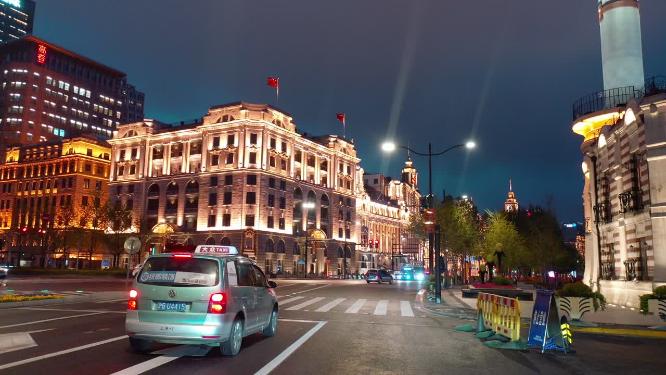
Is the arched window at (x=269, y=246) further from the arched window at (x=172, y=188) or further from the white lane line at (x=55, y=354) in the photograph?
the white lane line at (x=55, y=354)

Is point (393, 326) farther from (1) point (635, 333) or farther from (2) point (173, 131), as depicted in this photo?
(2) point (173, 131)

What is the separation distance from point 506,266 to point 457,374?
61319 millimetres

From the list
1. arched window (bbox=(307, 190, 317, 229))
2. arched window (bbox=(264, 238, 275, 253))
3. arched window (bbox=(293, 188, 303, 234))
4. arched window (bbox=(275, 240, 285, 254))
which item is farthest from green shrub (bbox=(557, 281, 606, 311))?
arched window (bbox=(307, 190, 317, 229))

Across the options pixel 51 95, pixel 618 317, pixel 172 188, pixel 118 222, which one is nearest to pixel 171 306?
pixel 618 317

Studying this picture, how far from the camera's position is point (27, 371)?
7766 mm

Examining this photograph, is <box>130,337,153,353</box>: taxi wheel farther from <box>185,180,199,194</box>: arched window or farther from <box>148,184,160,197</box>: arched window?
<box>148,184,160,197</box>: arched window

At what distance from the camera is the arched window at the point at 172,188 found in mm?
84812

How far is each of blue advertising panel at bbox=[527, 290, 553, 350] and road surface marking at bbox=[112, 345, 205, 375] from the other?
723cm

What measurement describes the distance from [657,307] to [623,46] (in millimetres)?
19017

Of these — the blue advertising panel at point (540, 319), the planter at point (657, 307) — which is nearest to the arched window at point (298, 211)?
the planter at point (657, 307)

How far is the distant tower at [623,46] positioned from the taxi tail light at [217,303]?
29901 mm

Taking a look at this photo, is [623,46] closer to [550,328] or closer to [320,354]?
[550,328]

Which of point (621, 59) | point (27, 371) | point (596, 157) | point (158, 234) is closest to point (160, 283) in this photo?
point (27, 371)

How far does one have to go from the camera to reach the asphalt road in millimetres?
8422
